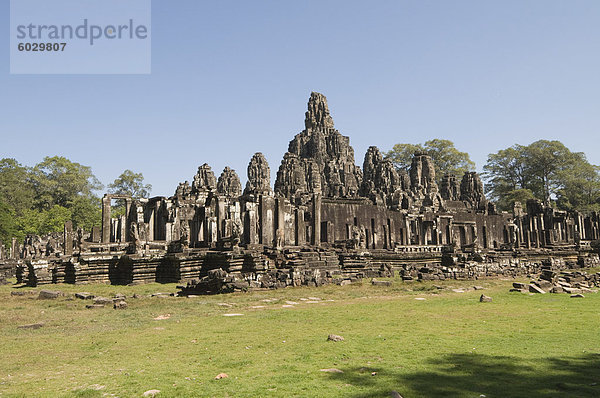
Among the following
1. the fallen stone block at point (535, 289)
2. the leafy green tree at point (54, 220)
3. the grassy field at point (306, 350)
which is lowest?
the fallen stone block at point (535, 289)

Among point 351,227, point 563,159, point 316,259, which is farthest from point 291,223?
point 563,159

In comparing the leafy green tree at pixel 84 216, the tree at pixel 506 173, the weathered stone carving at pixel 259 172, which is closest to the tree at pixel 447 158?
the tree at pixel 506 173

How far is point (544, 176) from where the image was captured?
82.9 m

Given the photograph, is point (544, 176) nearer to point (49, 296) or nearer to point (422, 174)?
point (422, 174)

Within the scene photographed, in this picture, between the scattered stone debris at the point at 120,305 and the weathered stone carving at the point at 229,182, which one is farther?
the weathered stone carving at the point at 229,182

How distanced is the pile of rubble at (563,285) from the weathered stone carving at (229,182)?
197 feet

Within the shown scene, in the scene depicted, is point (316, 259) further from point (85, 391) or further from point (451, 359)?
point (85, 391)

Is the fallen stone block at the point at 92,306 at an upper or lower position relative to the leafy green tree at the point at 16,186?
lower

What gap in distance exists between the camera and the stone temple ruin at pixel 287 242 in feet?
70.8

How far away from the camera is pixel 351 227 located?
1555 inches

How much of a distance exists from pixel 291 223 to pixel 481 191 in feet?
147

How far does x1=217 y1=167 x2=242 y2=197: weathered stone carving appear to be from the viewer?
248 ft

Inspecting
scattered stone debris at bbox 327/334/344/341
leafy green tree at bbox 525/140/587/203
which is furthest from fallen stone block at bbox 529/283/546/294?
leafy green tree at bbox 525/140/587/203

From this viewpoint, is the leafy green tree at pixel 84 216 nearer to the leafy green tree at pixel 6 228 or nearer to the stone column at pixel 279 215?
the leafy green tree at pixel 6 228
